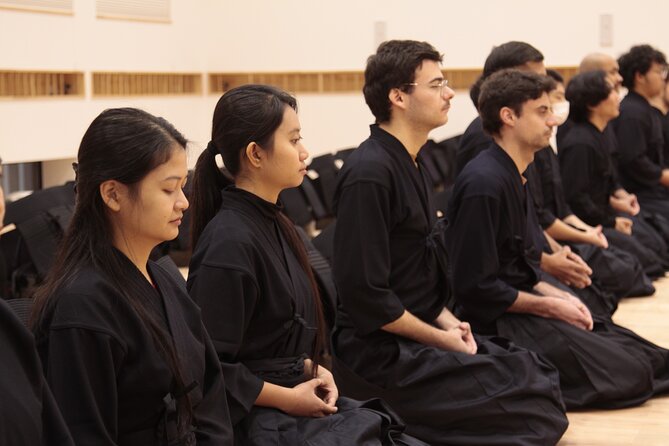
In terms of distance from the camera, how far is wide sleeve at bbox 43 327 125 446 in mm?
2445

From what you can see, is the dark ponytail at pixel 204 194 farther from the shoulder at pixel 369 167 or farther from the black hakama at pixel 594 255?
the black hakama at pixel 594 255

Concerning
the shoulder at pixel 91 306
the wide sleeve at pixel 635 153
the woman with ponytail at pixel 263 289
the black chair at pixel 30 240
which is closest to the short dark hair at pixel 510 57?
the black chair at pixel 30 240

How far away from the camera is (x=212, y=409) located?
9.30 feet

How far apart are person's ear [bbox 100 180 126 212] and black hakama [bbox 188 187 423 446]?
0.53m

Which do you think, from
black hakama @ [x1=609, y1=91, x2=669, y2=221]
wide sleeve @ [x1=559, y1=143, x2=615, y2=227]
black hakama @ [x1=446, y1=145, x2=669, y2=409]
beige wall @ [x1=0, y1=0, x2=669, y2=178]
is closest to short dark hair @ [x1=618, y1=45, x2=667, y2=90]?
black hakama @ [x1=609, y1=91, x2=669, y2=221]

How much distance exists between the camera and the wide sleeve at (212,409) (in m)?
2.79

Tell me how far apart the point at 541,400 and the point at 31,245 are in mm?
3168

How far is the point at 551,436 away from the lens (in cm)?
420

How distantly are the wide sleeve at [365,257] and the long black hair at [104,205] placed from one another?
143 cm

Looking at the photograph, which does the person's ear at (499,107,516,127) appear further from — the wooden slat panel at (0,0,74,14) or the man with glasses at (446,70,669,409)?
the wooden slat panel at (0,0,74,14)

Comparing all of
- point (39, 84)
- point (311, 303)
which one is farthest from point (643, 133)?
point (311, 303)

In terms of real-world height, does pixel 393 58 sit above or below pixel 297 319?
above

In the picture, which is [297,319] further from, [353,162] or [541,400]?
[541,400]

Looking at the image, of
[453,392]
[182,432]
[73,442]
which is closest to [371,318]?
[453,392]
